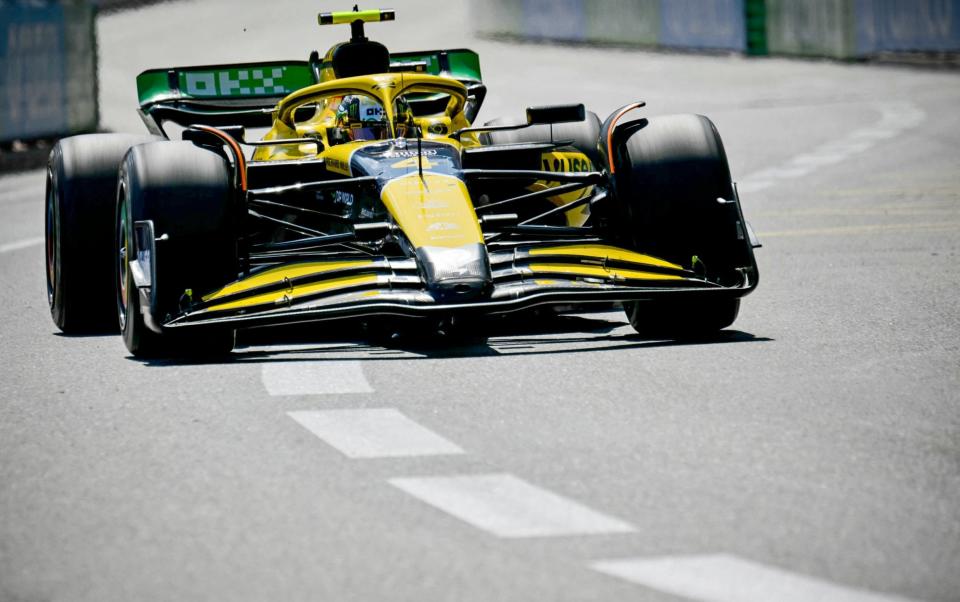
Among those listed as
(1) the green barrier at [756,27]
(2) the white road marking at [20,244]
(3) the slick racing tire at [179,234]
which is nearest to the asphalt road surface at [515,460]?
(3) the slick racing tire at [179,234]

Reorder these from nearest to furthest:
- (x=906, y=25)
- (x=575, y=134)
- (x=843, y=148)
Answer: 1. (x=575, y=134)
2. (x=843, y=148)
3. (x=906, y=25)

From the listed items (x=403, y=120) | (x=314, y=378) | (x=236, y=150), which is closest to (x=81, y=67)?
(x=403, y=120)

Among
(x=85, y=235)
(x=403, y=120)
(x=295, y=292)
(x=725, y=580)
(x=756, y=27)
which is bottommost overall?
(x=725, y=580)

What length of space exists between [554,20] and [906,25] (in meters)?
11.5

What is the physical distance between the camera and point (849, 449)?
5609 mm

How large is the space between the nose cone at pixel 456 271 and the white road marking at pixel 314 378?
48cm

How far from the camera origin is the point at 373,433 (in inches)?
236

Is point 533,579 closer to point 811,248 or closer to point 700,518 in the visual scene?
point 700,518

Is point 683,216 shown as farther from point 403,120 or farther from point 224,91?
point 224,91

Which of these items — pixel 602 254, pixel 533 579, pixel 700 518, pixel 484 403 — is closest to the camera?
→ pixel 533 579

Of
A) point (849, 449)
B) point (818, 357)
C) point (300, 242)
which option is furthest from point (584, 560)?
point (300, 242)

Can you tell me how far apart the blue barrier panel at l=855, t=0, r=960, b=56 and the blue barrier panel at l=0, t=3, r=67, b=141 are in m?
15.2

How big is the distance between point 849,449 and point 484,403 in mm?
1458

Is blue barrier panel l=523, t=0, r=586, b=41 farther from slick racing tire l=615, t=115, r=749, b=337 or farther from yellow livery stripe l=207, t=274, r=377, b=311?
yellow livery stripe l=207, t=274, r=377, b=311
